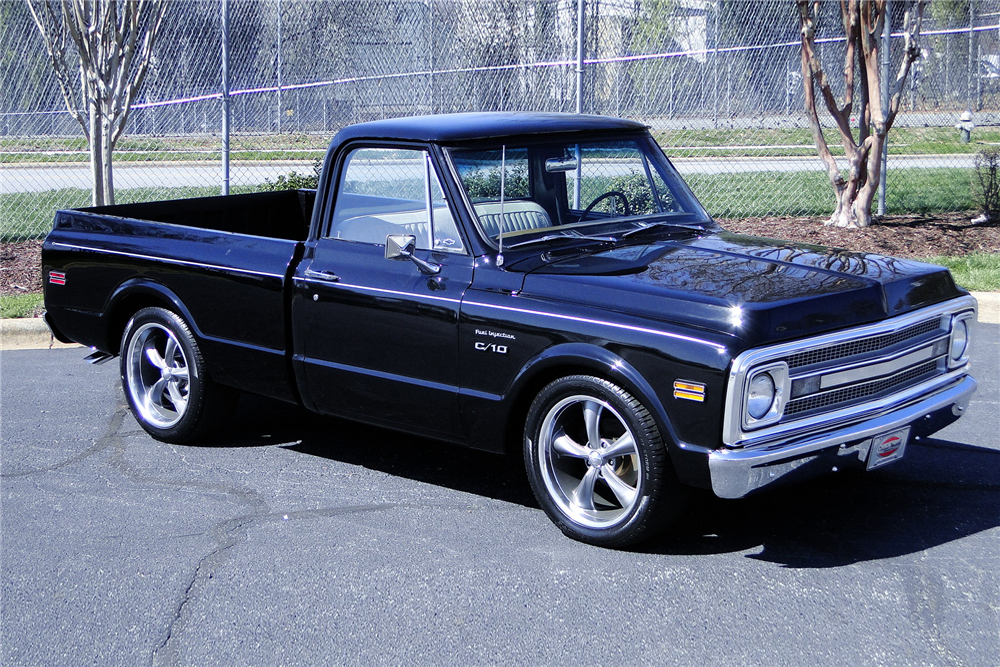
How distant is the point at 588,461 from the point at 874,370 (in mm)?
1246

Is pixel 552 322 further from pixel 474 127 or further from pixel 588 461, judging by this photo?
pixel 474 127

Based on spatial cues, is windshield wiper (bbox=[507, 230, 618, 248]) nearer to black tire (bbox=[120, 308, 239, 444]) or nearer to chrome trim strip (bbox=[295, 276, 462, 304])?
chrome trim strip (bbox=[295, 276, 462, 304])

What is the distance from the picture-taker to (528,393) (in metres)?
4.81

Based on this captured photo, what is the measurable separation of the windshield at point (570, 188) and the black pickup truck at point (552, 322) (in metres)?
0.01

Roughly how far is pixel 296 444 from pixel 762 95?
989 cm

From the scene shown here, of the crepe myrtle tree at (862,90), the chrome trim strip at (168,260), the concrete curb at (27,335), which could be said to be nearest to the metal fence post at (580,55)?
the crepe myrtle tree at (862,90)

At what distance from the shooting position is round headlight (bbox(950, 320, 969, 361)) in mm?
5031

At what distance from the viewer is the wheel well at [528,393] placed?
4562 mm

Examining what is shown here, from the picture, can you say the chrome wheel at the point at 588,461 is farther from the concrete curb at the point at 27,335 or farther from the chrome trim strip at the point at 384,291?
the concrete curb at the point at 27,335

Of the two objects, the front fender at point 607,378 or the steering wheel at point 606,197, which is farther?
the steering wheel at point 606,197

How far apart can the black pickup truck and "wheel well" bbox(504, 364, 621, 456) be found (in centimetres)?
1

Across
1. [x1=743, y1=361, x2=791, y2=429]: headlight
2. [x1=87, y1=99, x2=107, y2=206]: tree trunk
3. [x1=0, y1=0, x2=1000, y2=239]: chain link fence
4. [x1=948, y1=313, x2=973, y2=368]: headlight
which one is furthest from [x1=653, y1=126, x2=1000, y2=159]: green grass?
[x1=743, y1=361, x2=791, y2=429]: headlight

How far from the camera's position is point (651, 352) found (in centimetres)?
429

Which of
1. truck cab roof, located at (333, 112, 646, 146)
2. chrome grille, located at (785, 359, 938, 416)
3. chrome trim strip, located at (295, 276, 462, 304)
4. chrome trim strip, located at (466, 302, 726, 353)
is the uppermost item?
truck cab roof, located at (333, 112, 646, 146)
